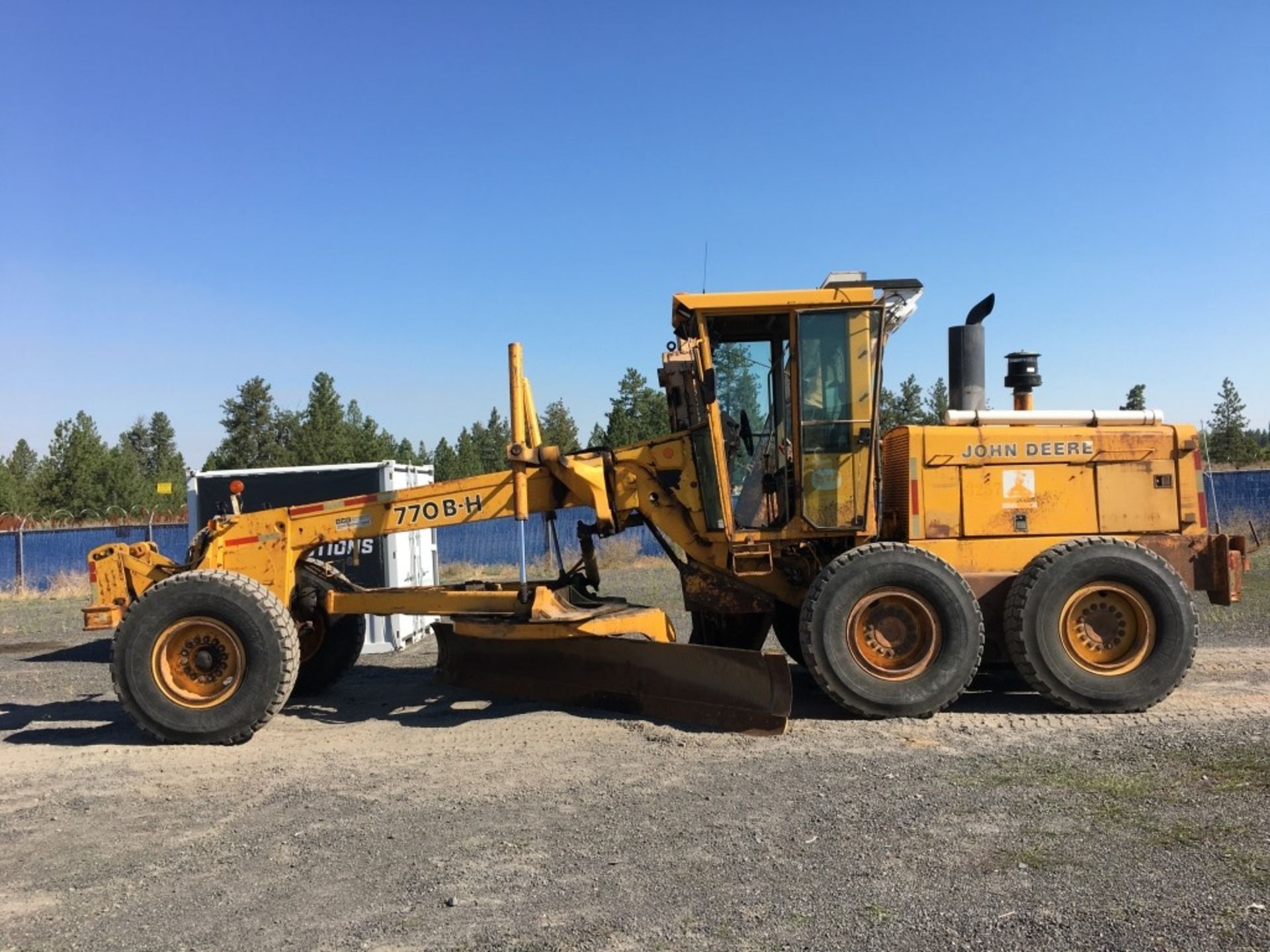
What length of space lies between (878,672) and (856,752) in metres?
0.95

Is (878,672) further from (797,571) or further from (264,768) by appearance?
(264,768)

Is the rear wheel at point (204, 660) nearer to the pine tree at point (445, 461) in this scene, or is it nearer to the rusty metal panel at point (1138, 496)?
the rusty metal panel at point (1138, 496)

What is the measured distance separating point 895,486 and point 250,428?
37.3 meters

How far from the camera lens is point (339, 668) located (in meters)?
8.38

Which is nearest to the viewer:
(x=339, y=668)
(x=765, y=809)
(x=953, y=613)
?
(x=765, y=809)

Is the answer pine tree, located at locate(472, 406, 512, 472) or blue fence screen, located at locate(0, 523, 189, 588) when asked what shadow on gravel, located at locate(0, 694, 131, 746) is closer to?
blue fence screen, located at locate(0, 523, 189, 588)

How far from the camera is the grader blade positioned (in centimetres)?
642

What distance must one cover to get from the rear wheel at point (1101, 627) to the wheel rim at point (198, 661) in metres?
5.46

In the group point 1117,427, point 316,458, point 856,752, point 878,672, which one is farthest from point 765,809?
point 316,458

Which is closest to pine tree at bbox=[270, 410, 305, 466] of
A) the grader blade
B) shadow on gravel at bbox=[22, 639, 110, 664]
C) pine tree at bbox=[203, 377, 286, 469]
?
pine tree at bbox=[203, 377, 286, 469]

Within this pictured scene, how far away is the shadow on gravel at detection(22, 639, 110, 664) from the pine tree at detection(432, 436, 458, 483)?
32.3 metres

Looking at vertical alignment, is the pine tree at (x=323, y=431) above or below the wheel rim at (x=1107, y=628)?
above

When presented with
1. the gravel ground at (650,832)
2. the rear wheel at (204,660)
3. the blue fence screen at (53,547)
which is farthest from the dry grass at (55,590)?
the rear wheel at (204,660)

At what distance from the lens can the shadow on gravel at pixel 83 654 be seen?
11.4 meters
